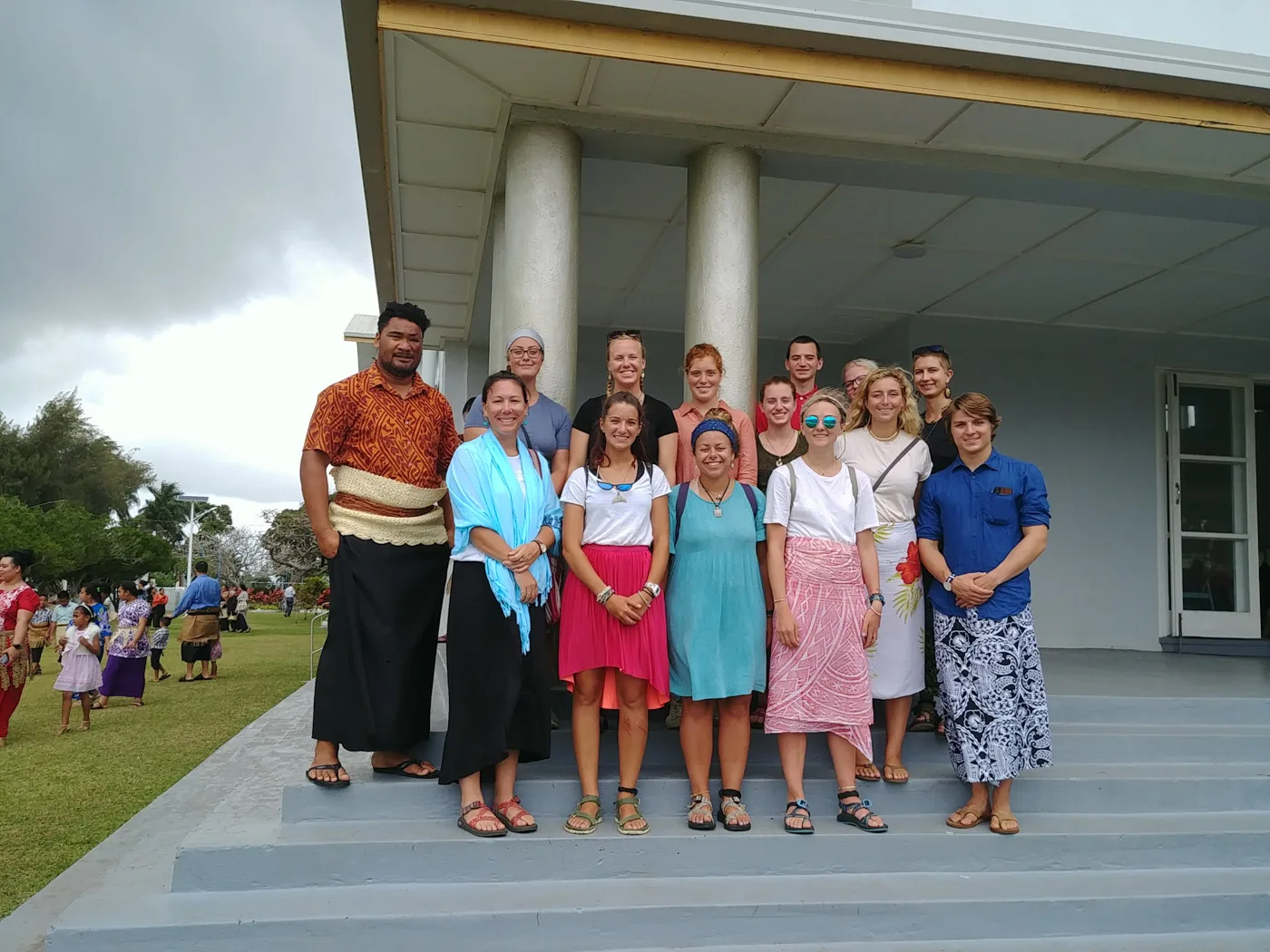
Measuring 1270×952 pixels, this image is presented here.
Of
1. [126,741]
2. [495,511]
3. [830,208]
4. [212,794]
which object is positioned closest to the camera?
[495,511]

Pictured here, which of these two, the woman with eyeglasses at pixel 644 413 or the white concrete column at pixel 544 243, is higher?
the white concrete column at pixel 544 243

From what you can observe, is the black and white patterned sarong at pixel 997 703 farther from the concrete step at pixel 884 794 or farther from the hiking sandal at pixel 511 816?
the hiking sandal at pixel 511 816

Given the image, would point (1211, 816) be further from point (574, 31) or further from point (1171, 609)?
point (1171, 609)

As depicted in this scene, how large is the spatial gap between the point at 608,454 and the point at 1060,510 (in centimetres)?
703

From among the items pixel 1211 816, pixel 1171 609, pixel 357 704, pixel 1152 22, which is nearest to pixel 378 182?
Result: pixel 357 704

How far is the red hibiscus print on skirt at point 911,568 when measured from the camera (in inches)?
159

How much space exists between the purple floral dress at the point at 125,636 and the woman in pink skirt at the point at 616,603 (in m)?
9.21

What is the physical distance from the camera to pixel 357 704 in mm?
3539

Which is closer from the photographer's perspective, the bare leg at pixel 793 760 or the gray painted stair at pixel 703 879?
the gray painted stair at pixel 703 879

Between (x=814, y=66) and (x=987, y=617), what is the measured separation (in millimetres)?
2820

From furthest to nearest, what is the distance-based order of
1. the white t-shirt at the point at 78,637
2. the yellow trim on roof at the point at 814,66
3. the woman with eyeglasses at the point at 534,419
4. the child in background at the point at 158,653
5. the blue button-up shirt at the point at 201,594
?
the child in background at the point at 158,653, the blue button-up shirt at the point at 201,594, the white t-shirt at the point at 78,637, the yellow trim on roof at the point at 814,66, the woman with eyeglasses at the point at 534,419

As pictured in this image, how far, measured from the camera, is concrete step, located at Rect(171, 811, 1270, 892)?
322 centimetres

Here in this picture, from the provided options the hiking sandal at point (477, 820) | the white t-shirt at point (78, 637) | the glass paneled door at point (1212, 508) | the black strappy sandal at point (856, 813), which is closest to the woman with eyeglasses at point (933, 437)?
the black strappy sandal at point (856, 813)

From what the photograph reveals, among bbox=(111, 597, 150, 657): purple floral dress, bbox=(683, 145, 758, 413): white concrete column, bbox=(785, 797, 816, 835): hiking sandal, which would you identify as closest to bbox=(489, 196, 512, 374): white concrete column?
bbox=(683, 145, 758, 413): white concrete column
